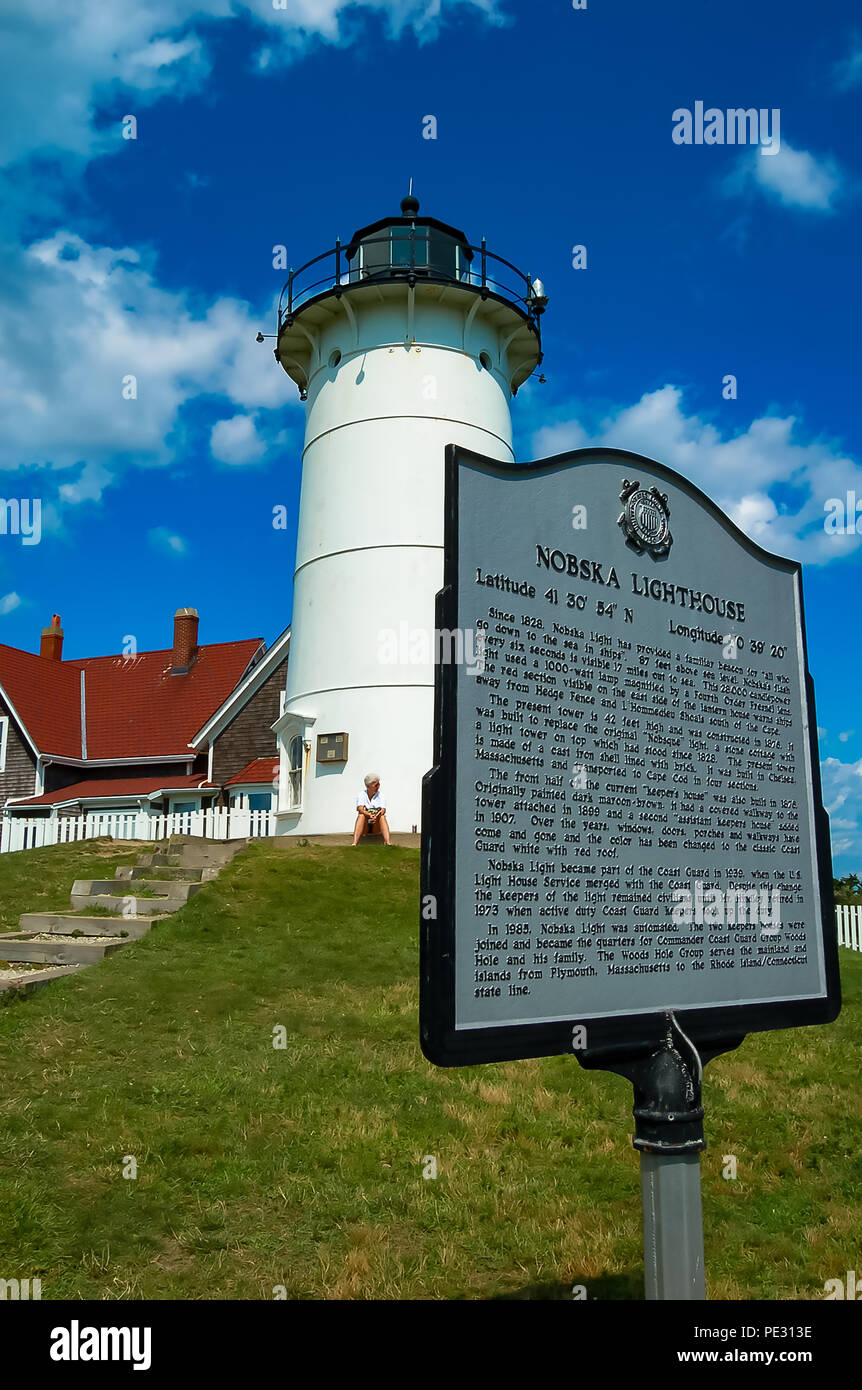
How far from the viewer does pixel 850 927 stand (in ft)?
71.3

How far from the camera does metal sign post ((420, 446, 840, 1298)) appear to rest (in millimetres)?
4258

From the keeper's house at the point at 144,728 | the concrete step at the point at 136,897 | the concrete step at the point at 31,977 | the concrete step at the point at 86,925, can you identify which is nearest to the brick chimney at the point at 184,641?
the keeper's house at the point at 144,728

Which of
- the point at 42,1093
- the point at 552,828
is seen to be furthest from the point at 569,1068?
the point at 552,828

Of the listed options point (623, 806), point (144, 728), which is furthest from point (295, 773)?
point (623, 806)

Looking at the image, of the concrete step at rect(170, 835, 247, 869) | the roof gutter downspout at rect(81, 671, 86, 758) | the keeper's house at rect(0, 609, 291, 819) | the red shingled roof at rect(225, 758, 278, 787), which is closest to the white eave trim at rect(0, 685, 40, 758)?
the keeper's house at rect(0, 609, 291, 819)

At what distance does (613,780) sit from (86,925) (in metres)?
9.70

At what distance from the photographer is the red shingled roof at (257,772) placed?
Result: 96.5ft

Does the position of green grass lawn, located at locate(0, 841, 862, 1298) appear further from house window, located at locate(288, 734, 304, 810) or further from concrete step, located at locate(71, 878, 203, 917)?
house window, located at locate(288, 734, 304, 810)

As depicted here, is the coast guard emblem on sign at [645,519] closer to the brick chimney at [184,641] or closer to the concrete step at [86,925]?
the concrete step at [86,925]

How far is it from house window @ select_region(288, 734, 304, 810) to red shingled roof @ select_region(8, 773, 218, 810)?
7683mm

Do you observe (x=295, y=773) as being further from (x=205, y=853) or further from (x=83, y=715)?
(x=83, y=715)

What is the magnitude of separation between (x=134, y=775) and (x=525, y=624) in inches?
1247

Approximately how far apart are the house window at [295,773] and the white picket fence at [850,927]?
12487mm
